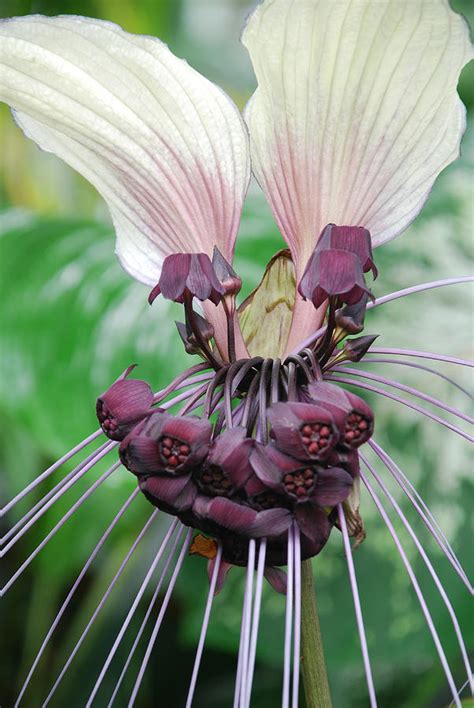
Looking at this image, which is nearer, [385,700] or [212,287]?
[212,287]

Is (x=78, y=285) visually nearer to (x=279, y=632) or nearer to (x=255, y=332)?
(x=279, y=632)

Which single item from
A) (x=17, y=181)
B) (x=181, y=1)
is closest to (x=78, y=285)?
(x=17, y=181)

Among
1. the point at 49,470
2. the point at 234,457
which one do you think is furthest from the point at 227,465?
the point at 49,470

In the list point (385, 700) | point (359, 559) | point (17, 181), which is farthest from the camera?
point (17, 181)

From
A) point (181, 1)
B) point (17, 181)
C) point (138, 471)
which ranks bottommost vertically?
point (138, 471)

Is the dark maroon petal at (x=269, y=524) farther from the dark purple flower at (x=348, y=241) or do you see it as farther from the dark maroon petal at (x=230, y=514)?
the dark purple flower at (x=348, y=241)

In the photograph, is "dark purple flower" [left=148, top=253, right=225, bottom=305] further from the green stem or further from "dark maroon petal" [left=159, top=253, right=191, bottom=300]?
the green stem

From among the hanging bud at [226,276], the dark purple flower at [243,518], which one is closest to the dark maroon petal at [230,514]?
the dark purple flower at [243,518]
